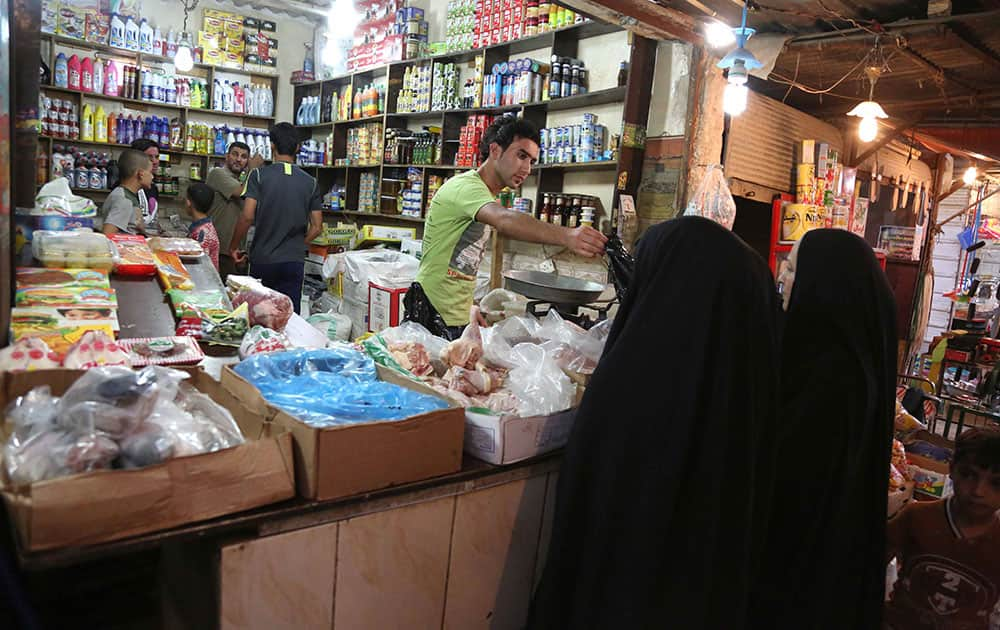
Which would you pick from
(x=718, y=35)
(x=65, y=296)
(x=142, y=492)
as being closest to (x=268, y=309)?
(x=65, y=296)

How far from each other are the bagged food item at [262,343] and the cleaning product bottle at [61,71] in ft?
21.2

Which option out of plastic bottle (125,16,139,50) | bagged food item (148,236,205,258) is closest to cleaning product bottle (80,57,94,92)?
plastic bottle (125,16,139,50)

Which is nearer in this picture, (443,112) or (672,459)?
(672,459)

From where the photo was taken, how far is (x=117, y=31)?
7.04 metres

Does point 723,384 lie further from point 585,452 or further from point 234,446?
point 234,446

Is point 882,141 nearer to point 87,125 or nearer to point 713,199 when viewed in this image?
point 713,199

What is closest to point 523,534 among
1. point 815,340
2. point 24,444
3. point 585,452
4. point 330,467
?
point 585,452

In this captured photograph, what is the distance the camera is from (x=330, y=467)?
1.30 meters

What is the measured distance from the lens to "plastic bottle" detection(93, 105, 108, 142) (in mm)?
7031

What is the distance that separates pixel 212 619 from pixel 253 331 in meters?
1.00

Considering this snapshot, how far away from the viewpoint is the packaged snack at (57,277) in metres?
2.19

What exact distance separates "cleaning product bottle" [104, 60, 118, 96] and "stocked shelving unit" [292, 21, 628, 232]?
207 centimetres

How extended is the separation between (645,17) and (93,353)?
3751mm

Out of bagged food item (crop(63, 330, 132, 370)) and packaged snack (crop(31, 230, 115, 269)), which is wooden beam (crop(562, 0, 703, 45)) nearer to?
packaged snack (crop(31, 230, 115, 269))
